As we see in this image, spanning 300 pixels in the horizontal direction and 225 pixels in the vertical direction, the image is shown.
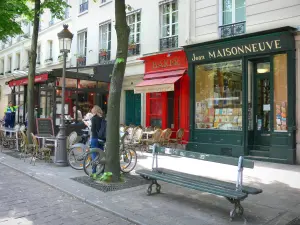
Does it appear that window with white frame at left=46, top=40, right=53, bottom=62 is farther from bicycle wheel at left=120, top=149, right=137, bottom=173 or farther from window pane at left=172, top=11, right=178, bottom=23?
bicycle wheel at left=120, top=149, right=137, bottom=173

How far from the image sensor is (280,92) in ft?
30.7

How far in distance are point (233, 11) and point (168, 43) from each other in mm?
3272

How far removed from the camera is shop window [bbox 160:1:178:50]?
1291cm

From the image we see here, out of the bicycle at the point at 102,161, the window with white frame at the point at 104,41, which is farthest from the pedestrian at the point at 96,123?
the window with white frame at the point at 104,41

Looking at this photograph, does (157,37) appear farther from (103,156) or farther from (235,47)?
(103,156)

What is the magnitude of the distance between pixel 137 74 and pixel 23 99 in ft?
20.1

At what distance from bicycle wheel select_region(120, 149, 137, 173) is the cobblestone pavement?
6.59 ft

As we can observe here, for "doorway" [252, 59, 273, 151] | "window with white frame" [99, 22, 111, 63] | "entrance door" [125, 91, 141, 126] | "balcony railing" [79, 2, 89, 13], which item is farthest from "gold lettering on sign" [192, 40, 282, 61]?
"balcony railing" [79, 2, 89, 13]

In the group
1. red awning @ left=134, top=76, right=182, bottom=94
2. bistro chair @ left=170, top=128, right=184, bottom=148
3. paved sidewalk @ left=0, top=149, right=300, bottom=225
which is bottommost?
paved sidewalk @ left=0, top=149, right=300, bottom=225

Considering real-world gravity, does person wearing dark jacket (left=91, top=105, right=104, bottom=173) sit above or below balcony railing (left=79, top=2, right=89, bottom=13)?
below

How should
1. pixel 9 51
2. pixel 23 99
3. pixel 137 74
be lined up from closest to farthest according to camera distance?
pixel 137 74
pixel 23 99
pixel 9 51

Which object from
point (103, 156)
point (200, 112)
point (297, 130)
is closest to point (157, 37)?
point (200, 112)

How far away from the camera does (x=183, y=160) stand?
9664 millimetres

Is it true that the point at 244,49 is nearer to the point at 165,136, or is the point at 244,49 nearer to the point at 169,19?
the point at 165,136
